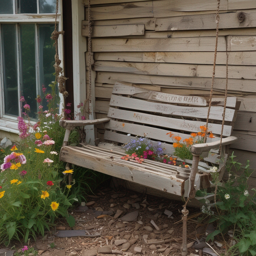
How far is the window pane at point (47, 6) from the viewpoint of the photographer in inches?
156

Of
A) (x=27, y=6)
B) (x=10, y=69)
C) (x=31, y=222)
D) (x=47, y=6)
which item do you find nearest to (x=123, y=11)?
(x=47, y=6)

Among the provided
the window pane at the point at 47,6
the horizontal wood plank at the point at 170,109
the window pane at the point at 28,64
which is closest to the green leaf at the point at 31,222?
the horizontal wood plank at the point at 170,109

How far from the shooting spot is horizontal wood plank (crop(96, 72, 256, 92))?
2.87 metres

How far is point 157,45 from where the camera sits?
329 cm

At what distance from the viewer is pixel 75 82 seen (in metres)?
3.83

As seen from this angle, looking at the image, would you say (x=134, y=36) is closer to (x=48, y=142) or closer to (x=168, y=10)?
(x=168, y=10)

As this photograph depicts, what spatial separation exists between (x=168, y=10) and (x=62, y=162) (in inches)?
70.5

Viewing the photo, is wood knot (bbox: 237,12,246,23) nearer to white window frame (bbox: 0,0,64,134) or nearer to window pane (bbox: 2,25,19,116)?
white window frame (bbox: 0,0,64,134)

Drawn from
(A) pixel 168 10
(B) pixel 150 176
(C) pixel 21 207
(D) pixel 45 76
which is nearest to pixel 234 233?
(B) pixel 150 176

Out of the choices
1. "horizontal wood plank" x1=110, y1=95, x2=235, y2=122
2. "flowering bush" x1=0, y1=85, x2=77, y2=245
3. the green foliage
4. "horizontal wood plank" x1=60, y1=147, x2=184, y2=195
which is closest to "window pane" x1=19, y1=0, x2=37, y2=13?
"horizontal wood plank" x1=110, y1=95, x2=235, y2=122

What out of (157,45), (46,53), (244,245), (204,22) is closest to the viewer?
(244,245)

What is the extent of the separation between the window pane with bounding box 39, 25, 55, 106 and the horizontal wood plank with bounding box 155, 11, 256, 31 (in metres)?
1.49

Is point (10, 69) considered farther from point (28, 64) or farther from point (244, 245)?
point (244, 245)

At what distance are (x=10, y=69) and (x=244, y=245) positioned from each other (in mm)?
3838
